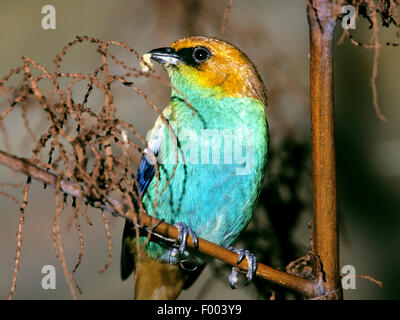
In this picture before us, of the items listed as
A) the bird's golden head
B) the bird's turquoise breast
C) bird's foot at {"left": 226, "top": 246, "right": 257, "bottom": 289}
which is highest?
the bird's golden head

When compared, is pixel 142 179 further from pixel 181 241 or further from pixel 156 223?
pixel 156 223

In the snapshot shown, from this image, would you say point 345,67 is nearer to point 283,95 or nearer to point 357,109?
point 357,109

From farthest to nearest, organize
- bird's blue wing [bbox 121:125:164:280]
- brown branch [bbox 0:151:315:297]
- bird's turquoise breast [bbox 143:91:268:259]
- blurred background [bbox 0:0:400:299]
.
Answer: blurred background [bbox 0:0:400:299], bird's blue wing [bbox 121:125:164:280], bird's turquoise breast [bbox 143:91:268:259], brown branch [bbox 0:151:315:297]

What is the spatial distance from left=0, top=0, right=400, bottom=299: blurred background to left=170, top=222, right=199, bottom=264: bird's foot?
2.25ft

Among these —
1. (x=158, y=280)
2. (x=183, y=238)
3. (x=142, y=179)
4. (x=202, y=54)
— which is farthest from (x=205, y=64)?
(x=158, y=280)

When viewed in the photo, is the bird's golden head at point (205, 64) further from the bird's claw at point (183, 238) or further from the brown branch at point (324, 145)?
the brown branch at point (324, 145)

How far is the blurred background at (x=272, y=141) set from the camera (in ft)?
11.1

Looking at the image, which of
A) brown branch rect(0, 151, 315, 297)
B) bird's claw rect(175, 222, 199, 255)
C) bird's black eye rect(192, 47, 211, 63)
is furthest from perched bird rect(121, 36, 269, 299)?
brown branch rect(0, 151, 315, 297)

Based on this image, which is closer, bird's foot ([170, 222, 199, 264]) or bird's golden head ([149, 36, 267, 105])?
bird's foot ([170, 222, 199, 264])

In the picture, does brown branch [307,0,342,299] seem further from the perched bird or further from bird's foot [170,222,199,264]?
the perched bird

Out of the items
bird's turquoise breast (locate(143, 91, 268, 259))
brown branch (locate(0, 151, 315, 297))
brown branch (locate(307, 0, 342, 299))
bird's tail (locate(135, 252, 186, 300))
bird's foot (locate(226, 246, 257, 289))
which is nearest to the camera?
brown branch (locate(0, 151, 315, 297))

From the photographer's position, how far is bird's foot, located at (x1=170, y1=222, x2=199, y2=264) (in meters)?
1.94

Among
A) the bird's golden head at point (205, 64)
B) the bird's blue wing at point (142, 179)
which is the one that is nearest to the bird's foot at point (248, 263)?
the bird's blue wing at point (142, 179)
